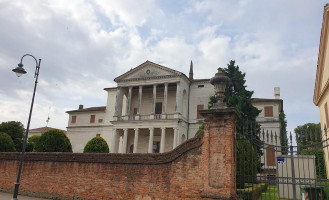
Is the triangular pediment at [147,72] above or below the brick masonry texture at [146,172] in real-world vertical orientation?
above

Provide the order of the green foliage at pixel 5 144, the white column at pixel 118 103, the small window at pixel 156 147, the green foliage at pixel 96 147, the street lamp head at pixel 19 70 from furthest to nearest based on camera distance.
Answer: the white column at pixel 118 103
the small window at pixel 156 147
the green foliage at pixel 96 147
the green foliage at pixel 5 144
the street lamp head at pixel 19 70

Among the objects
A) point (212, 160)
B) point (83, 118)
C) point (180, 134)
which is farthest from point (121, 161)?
point (83, 118)

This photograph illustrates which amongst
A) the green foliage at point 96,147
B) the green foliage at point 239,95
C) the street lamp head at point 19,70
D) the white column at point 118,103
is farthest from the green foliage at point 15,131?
the green foliage at point 239,95

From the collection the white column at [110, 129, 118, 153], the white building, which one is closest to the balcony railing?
the white building

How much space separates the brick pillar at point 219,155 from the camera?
22.8ft

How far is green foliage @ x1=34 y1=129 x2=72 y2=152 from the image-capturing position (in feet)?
49.5

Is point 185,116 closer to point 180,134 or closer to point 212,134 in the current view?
point 180,134

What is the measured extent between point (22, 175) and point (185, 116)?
24820 mm

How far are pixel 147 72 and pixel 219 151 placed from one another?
29.4m

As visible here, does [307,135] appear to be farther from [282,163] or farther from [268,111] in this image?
[268,111]

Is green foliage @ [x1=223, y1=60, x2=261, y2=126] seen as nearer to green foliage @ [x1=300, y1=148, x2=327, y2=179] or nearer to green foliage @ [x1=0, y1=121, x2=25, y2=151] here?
green foliage @ [x1=300, y1=148, x2=327, y2=179]

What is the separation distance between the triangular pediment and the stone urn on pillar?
26403 millimetres

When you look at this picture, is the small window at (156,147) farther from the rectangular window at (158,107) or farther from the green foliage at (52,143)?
the green foliage at (52,143)

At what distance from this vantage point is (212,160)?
7.25 m
